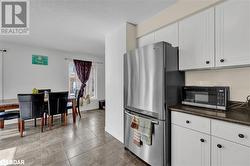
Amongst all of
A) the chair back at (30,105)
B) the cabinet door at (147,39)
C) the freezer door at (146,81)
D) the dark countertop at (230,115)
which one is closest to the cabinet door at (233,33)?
the dark countertop at (230,115)

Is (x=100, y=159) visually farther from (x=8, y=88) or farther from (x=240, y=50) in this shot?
(x=8, y=88)

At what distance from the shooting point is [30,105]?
3082 millimetres

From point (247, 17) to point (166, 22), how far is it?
1.03 metres

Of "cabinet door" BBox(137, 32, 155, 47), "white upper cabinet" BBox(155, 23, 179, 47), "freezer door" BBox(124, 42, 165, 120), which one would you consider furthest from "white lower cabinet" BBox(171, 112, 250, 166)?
"cabinet door" BBox(137, 32, 155, 47)

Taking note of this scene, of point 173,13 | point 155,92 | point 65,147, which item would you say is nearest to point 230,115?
point 155,92

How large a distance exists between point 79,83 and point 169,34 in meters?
4.37

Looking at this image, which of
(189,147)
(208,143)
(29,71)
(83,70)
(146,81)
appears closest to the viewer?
(208,143)

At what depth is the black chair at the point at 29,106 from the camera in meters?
3.01

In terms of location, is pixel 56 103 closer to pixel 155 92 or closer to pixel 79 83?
pixel 79 83

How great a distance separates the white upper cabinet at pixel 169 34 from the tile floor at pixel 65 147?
6.34 ft

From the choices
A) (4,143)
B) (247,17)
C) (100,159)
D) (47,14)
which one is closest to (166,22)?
(247,17)

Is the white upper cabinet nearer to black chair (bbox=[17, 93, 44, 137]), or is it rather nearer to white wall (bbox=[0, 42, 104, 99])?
black chair (bbox=[17, 93, 44, 137])

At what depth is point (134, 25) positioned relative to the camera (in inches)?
108

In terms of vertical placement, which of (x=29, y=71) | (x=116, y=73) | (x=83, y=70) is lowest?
(x=116, y=73)
